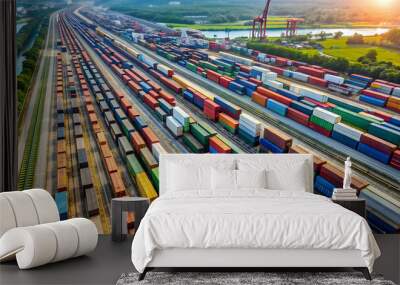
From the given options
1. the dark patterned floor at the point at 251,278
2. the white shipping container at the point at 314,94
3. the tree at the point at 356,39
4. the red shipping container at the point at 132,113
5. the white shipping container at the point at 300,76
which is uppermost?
the tree at the point at 356,39

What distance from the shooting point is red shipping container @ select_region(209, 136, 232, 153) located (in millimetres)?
5332

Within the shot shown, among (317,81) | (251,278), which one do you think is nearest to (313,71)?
(317,81)

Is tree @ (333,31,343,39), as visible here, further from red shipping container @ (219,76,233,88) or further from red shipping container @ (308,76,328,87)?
red shipping container @ (219,76,233,88)

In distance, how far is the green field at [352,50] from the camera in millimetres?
5254

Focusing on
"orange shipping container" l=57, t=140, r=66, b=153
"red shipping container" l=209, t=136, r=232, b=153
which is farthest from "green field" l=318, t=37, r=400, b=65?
"orange shipping container" l=57, t=140, r=66, b=153

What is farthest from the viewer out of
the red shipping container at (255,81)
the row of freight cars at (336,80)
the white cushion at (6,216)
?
the red shipping container at (255,81)

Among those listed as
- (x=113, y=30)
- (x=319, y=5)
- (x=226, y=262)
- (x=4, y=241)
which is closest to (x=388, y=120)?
(x=319, y=5)

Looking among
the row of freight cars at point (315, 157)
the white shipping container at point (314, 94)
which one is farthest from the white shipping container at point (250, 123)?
the white shipping container at point (314, 94)

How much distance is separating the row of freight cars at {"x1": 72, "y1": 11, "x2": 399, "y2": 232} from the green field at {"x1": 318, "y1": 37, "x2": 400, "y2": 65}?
46.9 inches

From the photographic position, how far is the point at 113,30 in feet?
19.8

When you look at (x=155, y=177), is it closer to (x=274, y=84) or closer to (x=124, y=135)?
(x=124, y=135)

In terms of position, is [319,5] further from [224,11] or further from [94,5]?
[94,5]

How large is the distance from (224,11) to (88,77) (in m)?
1.89

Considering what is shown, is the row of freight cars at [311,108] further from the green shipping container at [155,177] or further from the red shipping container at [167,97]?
the green shipping container at [155,177]
